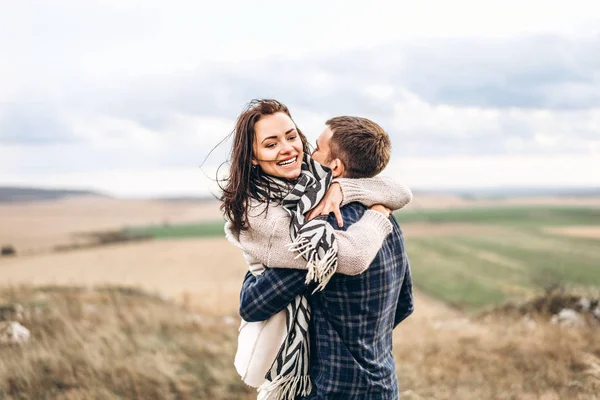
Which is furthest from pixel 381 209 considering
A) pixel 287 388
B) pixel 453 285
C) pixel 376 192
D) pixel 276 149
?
pixel 453 285

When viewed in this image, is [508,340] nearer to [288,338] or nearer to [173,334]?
[173,334]

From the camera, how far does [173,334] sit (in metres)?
7.34

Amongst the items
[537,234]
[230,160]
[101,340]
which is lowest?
[537,234]

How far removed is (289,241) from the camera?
2.15 m

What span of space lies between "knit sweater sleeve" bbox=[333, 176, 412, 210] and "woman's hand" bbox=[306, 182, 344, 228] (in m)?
0.04

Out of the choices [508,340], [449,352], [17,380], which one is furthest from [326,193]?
[508,340]

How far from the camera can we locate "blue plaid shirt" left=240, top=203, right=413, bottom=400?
2170 millimetres

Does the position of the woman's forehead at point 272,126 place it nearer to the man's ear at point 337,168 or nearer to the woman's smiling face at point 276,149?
the woman's smiling face at point 276,149

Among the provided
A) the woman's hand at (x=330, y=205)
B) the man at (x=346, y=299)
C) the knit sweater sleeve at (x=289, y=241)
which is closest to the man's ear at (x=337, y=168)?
the man at (x=346, y=299)

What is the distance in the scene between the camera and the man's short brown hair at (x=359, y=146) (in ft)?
7.24

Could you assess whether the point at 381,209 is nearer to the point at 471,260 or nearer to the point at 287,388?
the point at 287,388

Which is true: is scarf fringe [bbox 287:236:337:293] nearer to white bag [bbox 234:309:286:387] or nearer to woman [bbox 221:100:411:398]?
woman [bbox 221:100:411:398]

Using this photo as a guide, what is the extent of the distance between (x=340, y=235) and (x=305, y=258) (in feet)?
0.57

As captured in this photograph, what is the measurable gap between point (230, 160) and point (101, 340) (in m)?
4.96
